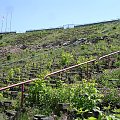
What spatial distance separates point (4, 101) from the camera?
10.8 metres

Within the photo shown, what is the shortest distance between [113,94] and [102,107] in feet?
2.46

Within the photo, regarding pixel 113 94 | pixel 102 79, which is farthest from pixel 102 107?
pixel 102 79

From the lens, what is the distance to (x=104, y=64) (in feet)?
54.9

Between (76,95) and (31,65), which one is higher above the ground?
(31,65)

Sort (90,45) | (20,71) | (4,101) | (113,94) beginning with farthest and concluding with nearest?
(90,45) < (20,71) < (4,101) < (113,94)

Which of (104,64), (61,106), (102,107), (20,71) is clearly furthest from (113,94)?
(20,71)

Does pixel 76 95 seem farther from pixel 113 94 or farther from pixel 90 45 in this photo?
pixel 90 45

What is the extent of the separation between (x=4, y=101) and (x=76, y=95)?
2.62 metres

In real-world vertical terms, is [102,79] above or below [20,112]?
above

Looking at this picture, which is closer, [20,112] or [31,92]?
[20,112]

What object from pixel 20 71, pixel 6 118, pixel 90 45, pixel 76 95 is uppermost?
pixel 90 45

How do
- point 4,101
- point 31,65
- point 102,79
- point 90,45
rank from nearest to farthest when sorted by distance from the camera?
point 4,101 → point 102,79 → point 31,65 → point 90,45

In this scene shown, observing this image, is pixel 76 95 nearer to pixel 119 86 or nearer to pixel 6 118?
pixel 6 118

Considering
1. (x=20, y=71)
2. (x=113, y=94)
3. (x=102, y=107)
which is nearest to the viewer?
(x=102, y=107)
